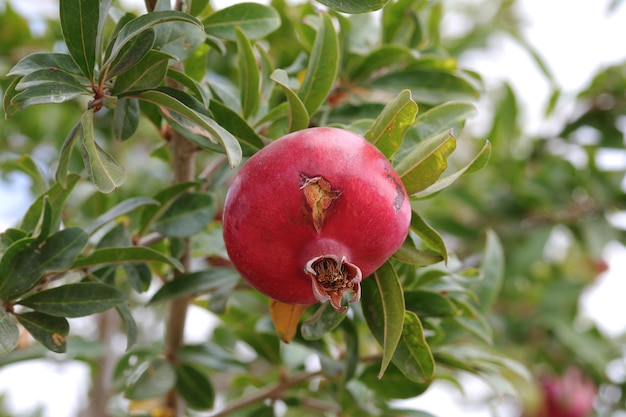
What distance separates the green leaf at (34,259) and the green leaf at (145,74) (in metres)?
0.19

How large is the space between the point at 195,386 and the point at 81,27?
2.20 ft

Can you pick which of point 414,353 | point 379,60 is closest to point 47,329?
point 414,353

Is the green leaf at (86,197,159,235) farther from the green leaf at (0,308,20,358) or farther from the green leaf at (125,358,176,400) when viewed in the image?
the green leaf at (125,358,176,400)

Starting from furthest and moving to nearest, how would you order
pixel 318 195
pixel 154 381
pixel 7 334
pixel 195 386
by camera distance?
pixel 195 386, pixel 154 381, pixel 7 334, pixel 318 195

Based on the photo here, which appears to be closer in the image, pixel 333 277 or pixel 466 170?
pixel 333 277

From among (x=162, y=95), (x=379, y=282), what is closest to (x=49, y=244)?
(x=162, y=95)

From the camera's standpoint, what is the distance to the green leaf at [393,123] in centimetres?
71

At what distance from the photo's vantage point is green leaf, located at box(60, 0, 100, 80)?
713 mm

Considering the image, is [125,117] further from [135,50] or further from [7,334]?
[7,334]

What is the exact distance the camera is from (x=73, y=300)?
798mm

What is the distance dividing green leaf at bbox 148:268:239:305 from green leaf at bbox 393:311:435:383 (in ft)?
0.88

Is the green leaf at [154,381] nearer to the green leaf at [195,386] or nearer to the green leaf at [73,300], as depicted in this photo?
the green leaf at [195,386]

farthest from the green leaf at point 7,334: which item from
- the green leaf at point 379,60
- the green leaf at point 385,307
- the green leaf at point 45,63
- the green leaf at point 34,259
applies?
the green leaf at point 379,60

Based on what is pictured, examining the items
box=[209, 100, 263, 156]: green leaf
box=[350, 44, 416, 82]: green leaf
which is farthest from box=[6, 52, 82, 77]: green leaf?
box=[350, 44, 416, 82]: green leaf
